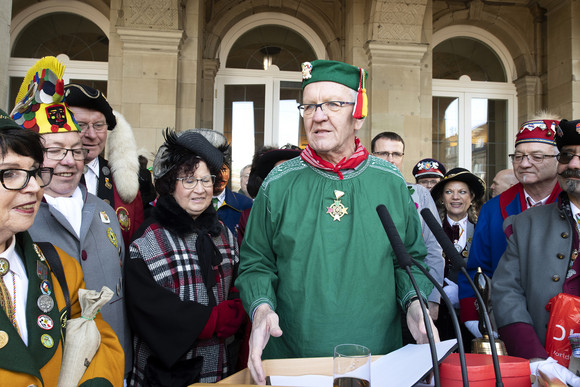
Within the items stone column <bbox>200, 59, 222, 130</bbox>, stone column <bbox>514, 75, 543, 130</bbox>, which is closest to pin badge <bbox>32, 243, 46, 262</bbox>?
stone column <bbox>200, 59, 222, 130</bbox>

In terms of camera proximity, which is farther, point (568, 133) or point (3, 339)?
point (568, 133)

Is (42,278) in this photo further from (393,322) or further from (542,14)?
(542,14)

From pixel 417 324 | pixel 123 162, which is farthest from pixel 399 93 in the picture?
pixel 417 324

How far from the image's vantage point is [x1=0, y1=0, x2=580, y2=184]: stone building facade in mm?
7004

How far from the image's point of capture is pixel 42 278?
5.56 feet

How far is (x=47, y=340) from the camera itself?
5.27 feet

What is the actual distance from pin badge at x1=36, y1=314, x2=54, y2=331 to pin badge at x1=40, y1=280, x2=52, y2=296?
0.09 metres

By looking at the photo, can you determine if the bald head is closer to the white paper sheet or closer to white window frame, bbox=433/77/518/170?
the white paper sheet

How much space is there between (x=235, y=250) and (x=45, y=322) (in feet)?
4.15

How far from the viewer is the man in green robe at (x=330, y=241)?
188 cm

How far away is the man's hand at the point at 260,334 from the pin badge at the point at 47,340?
2.15 feet

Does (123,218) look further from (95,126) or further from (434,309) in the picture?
(434,309)

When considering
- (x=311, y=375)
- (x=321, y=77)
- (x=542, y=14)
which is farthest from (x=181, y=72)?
(x=542, y=14)

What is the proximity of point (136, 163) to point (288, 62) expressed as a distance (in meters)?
6.74
